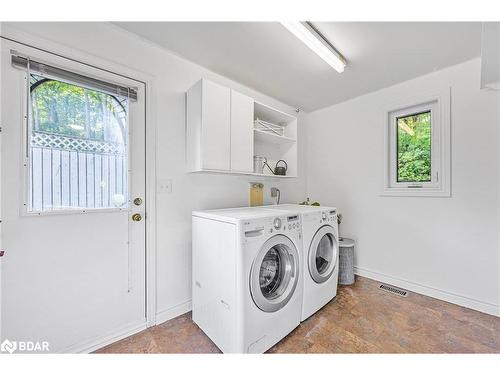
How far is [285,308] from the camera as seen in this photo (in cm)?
156

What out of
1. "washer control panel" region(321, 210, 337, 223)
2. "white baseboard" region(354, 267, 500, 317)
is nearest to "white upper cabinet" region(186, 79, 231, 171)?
"washer control panel" region(321, 210, 337, 223)

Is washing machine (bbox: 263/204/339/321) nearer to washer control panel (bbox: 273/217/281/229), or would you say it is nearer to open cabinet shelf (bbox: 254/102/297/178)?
washer control panel (bbox: 273/217/281/229)

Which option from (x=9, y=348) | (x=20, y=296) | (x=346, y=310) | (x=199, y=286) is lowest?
(x=346, y=310)

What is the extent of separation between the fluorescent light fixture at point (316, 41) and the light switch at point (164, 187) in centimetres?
147

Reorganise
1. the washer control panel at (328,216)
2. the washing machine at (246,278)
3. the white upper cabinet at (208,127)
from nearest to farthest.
Answer: 1. the washing machine at (246,278)
2. the white upper cabinet at (208,127)
3. the washer control panel at (328,216)

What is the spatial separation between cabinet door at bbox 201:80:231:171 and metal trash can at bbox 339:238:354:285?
69.3 inches

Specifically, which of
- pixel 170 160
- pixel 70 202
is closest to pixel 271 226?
pixel 170 160

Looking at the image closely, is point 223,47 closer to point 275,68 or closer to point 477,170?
point 275,68

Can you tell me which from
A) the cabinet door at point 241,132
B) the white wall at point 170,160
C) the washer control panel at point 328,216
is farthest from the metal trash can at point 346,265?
the white wall at point 170,160

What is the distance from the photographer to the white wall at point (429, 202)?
6.20 feet

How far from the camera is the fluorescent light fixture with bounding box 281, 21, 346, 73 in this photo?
1434mm

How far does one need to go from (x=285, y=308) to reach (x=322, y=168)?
2.18 m

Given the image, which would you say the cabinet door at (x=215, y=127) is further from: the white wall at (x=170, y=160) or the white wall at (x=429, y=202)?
the white wall at (x=429, y=202)

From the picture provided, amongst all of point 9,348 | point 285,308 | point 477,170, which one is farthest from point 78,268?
point 477,170
